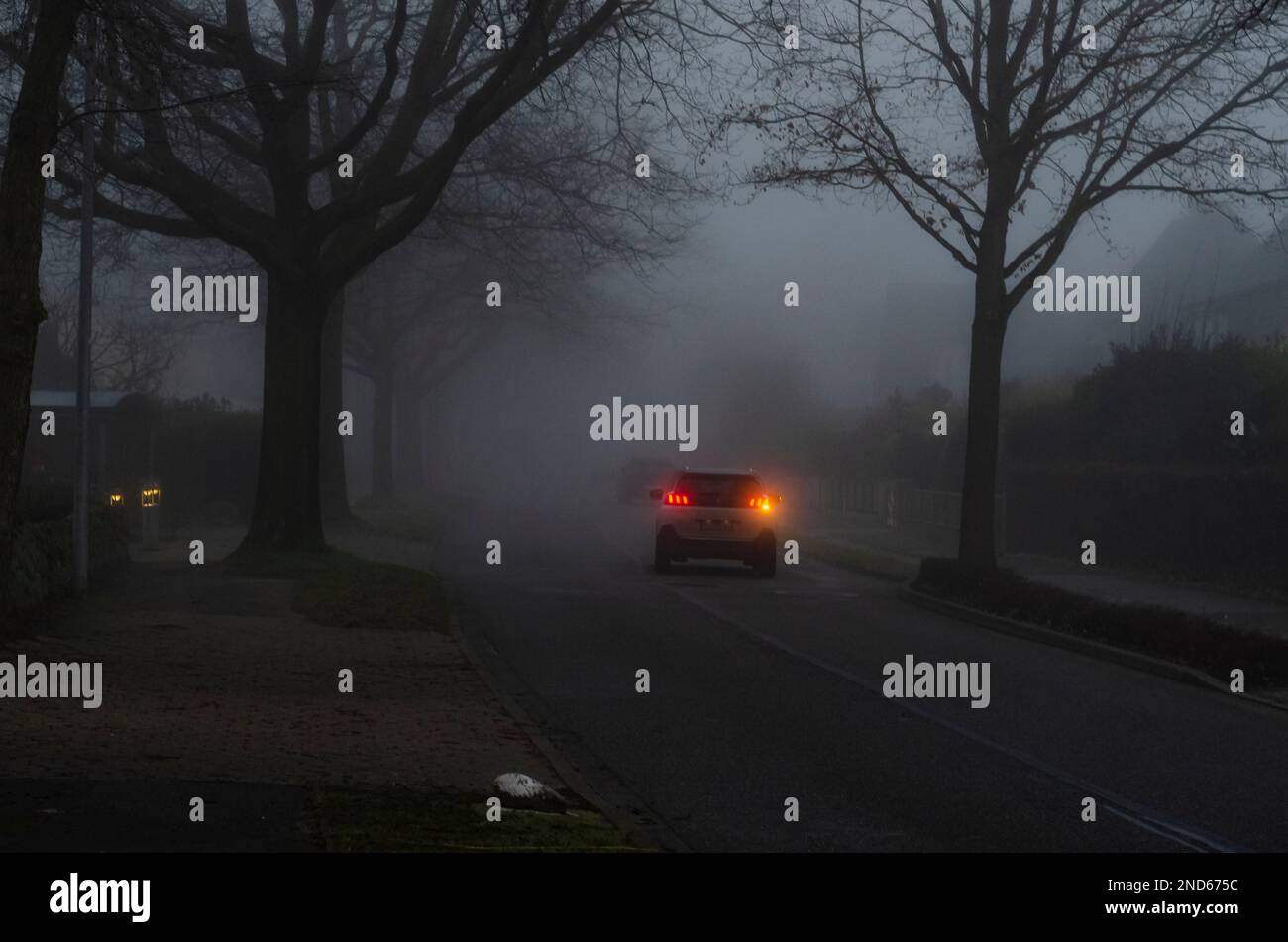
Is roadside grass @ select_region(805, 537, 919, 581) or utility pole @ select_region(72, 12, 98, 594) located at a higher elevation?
utility pole @ select_region(72, 12, 98, 594)

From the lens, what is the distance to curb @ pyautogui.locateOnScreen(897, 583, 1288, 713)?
595 inches

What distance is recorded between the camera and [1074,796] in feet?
31.6

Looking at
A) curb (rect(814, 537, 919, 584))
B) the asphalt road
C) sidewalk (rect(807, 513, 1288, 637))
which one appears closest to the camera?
the asphalt road

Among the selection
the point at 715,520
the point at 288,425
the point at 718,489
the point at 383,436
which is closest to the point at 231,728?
the point at 288,425

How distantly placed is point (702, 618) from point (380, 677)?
272 inches

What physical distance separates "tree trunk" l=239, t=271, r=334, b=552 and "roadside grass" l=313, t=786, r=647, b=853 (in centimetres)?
1553

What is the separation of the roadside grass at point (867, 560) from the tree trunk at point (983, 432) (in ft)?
10.8

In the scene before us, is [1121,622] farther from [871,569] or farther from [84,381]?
[84,381]

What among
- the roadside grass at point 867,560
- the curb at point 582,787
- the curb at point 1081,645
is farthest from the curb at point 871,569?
the curb at point 582,787

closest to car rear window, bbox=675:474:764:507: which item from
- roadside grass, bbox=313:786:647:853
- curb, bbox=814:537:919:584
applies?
curb, bbox=814:537:919:584

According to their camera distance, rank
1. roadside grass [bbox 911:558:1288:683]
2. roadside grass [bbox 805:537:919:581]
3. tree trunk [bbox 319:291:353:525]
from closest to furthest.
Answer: roadside grass [bbox 911:558:1288:683]
roadside grass [bbox 805:537:919:581]
tree trunk [bbox 319:291:353:525]

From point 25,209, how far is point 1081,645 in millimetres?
11675

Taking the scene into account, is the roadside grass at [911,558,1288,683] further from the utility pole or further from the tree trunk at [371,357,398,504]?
the tree trunk at [371,357,398,504]
